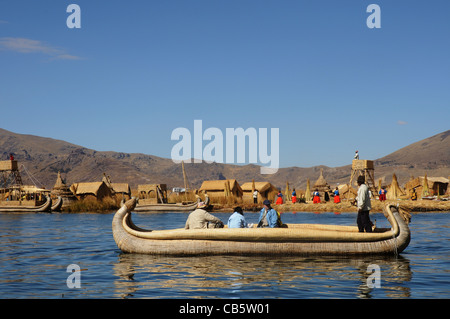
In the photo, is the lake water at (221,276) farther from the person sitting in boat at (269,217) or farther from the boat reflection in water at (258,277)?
the person sitting in boat at (269,217)

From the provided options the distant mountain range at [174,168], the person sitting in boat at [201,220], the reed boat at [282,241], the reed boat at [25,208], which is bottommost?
the reed boat at [25,208]

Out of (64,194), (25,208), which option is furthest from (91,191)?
(25,208)

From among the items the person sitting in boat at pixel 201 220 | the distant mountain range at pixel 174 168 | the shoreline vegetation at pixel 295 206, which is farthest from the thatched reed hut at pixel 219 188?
the distant mountain range at pixel 174 168

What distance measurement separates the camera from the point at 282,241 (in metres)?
11.9

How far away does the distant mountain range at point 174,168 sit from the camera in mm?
131000

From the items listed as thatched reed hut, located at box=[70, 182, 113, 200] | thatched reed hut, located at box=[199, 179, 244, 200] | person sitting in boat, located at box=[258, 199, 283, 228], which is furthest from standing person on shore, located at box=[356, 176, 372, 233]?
thatched reed hut, located at box=[70, 182, 113, 200]

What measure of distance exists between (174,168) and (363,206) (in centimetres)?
17254

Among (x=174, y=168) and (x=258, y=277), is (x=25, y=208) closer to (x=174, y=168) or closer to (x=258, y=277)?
(x=258, y=277)

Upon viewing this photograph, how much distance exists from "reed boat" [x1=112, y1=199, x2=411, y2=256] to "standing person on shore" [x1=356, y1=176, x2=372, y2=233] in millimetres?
478

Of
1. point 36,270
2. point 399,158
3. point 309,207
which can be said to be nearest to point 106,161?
point 399,158

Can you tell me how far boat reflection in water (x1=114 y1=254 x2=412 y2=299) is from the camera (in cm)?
842

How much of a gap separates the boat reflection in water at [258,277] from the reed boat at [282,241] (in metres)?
0.17
